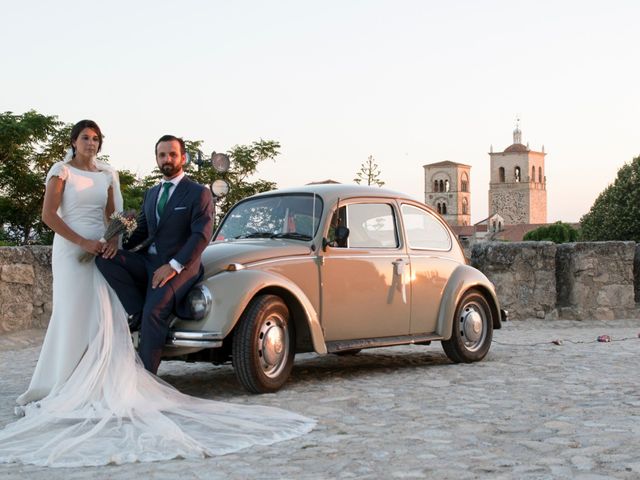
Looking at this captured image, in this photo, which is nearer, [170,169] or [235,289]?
[235,289]

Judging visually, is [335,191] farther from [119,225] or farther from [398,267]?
[119,225]

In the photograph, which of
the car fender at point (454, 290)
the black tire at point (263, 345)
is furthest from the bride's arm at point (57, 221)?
the car fender at point (454, 290)

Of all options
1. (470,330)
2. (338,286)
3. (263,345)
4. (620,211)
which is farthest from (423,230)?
(620,211)

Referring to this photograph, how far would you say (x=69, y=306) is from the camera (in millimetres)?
6426

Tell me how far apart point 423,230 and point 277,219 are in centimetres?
163

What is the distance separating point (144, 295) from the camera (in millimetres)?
6605

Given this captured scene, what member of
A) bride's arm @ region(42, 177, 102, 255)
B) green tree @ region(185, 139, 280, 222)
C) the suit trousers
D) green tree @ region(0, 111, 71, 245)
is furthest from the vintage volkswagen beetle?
green tree @ region(0, 111, 71, 245)

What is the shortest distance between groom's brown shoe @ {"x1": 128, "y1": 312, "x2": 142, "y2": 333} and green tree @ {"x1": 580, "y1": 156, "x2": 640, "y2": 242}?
52.2 metres

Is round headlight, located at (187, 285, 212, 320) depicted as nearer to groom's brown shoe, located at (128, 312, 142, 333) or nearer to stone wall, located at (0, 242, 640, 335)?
groom's brown shoe, located at (128, 312, 142, 333)

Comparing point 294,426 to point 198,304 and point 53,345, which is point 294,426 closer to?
point 198,304

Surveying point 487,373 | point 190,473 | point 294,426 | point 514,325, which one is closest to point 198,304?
point 294,426

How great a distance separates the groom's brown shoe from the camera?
6.52 metres

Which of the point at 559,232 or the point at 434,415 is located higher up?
the point at 559,232

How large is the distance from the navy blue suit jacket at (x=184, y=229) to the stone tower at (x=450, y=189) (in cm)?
18542
